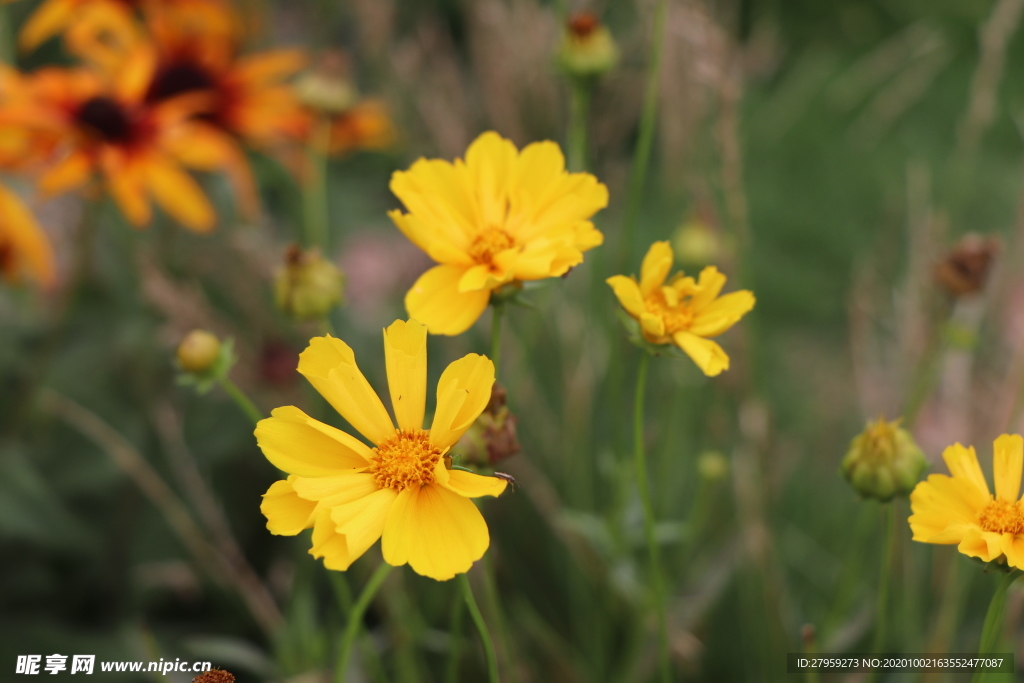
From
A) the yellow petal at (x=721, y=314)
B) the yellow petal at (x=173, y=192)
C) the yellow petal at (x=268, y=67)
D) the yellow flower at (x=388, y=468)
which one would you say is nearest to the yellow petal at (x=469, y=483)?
the yellow flower at (x=388, y=468)

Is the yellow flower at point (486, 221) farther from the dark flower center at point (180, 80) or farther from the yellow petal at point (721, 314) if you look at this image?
the dark flower center at point (180, 80)

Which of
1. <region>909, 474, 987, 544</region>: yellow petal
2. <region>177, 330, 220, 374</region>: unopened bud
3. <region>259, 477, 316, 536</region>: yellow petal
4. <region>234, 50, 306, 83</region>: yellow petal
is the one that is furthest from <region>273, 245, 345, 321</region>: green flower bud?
<region>234, 50, 306, 83</region>: yellow petal

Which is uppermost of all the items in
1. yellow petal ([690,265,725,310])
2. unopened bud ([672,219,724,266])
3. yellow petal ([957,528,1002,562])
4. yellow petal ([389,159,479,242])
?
unopened bud ([672,219,724,266])

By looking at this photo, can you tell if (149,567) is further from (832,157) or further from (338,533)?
(832,157)

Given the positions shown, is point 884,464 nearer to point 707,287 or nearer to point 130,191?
point 707,287

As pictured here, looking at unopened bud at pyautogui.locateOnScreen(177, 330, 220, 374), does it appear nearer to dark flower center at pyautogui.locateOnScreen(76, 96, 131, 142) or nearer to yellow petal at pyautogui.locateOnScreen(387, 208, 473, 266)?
yellow petal at pyautogui.locateOnScreen(387, 208, 473, 266)

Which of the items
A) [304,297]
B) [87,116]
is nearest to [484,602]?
[304,297]
